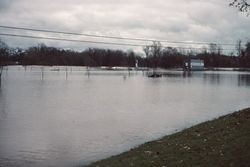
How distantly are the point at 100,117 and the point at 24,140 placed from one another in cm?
1336

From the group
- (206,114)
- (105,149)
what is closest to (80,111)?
(206,114)

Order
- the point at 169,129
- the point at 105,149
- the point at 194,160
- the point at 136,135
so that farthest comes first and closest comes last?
1. the point at 169,129
2. the point at 136,135
3. the point at 105,149
4. the point at 194,160

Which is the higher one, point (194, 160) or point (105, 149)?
point (194, 160)

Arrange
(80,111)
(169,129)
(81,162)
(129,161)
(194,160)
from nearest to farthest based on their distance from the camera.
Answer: (194,160), (129,161), (81,162), (169,129), (80,111)

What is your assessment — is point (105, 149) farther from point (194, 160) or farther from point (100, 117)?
point (100, 117)

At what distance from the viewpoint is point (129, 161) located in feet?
50.0

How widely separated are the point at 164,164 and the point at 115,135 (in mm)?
15436

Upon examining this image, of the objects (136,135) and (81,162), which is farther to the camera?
(136,135)

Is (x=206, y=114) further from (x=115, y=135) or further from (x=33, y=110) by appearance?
(x=33, y=110)

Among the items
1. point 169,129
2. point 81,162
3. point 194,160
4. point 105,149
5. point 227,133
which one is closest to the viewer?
point 194,160

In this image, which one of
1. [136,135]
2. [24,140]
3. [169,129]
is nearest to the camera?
[24,140]

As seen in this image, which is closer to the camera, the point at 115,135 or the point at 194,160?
the point at 194,160

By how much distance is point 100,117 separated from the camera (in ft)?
129

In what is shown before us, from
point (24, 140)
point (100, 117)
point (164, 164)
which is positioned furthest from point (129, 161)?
point (100, 117)
